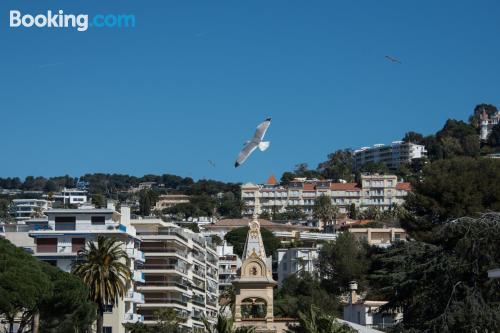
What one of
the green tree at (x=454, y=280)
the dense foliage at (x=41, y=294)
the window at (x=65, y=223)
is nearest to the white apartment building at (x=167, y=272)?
the window at (x=65, y=223)

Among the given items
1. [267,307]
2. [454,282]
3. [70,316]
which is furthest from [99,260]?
[454,282]

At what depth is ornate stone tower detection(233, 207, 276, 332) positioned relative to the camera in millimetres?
70938

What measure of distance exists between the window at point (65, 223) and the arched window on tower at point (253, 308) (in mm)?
23122

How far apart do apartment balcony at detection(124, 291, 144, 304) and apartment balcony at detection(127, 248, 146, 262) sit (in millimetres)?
2727

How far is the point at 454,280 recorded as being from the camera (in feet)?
154

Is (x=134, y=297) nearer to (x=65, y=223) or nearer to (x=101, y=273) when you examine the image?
(x=65, y=223)

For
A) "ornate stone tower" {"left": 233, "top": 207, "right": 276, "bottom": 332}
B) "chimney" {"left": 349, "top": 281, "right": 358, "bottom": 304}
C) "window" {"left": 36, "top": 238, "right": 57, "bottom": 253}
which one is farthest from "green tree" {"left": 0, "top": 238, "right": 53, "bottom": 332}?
"chimney" {"left": 349, "top": 281, "right": 358, "bottom": 304}

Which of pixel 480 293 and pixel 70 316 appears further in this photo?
pixel 70 316

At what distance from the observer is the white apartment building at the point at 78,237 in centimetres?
8912

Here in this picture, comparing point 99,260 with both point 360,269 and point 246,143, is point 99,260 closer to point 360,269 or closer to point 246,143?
point 246,143

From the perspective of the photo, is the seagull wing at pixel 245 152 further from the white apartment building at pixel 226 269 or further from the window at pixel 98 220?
the white apartment building at pixel 226 269

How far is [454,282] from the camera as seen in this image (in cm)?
4691

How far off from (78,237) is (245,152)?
43426 mm

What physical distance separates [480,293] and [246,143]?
1129cm
